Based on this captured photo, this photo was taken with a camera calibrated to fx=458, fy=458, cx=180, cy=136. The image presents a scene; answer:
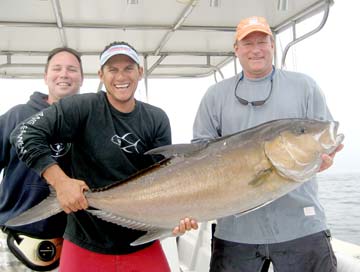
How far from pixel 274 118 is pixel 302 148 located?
0.48m

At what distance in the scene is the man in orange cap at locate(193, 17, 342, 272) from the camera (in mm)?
2906

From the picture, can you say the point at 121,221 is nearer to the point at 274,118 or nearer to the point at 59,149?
the point at 59,149

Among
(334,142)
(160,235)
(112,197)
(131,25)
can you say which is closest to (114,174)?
(112,197)

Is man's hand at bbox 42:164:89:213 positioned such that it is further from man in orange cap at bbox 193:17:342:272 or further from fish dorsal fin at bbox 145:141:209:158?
man in orange cap at bbox 193:17:342:272

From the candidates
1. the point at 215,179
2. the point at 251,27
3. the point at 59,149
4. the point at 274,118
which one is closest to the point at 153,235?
the point at 215,179

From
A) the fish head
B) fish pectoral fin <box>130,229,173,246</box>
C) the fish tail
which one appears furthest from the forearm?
the fish head

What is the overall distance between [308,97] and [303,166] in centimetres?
65

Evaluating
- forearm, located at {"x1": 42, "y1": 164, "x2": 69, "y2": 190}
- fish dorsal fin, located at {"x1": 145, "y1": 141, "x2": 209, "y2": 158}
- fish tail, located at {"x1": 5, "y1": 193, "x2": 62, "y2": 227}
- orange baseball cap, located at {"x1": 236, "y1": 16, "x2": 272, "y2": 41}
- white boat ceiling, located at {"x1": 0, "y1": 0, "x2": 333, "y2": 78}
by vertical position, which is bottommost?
fish tail, located at {"x1": 5, "y1": 193, "x2": 62, "y2": 227}

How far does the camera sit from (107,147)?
2873 mm

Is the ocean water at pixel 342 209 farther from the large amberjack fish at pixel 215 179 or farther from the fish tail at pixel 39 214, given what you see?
the fish tail at pixel 39 214

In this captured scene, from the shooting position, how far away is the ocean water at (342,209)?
673 cm

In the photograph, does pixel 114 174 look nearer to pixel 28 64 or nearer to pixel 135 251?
pixel 135 251

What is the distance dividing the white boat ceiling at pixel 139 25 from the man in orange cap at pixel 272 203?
1.94 m

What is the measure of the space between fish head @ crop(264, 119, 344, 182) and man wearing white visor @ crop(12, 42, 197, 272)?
849 mm
